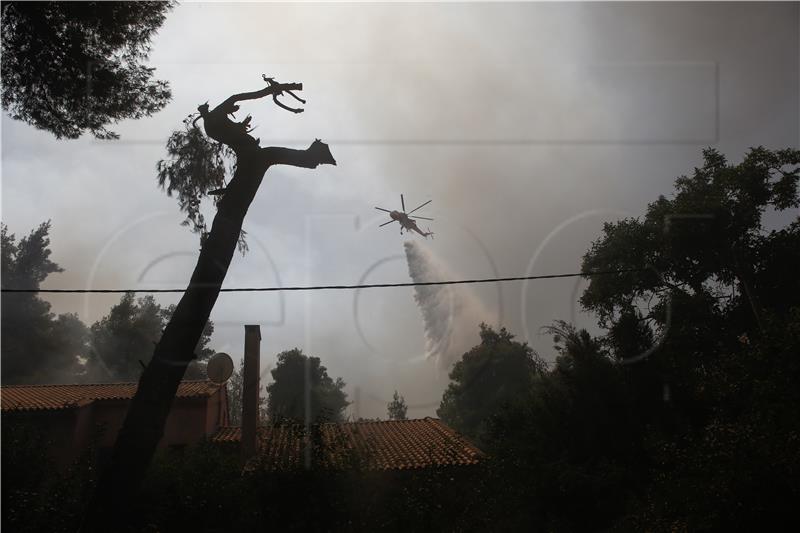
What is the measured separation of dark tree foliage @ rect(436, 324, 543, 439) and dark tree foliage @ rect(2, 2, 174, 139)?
49.5m

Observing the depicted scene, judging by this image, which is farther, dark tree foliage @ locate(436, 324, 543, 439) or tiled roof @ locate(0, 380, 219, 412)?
dark tree foliage @ locate(436, 324, 543, 439)

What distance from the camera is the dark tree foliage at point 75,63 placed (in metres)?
9.77

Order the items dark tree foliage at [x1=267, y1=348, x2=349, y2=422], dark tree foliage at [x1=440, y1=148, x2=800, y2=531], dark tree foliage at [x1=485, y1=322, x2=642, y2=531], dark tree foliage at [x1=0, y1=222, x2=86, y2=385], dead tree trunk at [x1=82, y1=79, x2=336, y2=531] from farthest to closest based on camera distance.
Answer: dark tree foliage at [x1=267, y1=348, x2=349, y2=422] < dark tree foliage at [x1=0, y1=222, x2=86, y2=385] < dark tree foliage at [x1=485, y1=322, x2=642, y2=531] < dark tree foliage at [x1=440, y1=148, x2=800, y2=531] < dead tree trunk at [x1=82, y1=79, x2=336, y2=531]

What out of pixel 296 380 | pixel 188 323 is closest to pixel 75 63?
pixel 188 323

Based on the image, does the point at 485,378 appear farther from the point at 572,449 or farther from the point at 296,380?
the point at 572,449

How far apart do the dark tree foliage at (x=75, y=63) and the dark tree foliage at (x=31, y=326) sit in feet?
141

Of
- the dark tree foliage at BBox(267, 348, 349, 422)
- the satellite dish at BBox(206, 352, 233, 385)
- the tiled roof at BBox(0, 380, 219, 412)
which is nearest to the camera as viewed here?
the satellite dish at BBox(206, 352, 233, 385)

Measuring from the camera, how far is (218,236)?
9.86m

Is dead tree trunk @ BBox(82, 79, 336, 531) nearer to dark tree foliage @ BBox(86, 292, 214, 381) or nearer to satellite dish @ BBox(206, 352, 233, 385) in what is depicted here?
satellite dish @ BBox(206, 352, 233, 385)

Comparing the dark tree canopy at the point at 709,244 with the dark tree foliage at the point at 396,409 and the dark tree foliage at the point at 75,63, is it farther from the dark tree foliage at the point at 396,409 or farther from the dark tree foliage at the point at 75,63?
the dark tree foliage at the point at 396,409

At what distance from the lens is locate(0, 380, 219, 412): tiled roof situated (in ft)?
67.4

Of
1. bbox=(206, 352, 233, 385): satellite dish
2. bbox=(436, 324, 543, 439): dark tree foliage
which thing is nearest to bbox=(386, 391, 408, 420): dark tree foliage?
bbox=(436, 324, 543, 439): dark tree foliage

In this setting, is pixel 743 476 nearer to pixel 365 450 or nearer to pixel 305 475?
pixel 365 450

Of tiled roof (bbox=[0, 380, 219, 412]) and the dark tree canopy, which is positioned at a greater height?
the dark tree canopy
